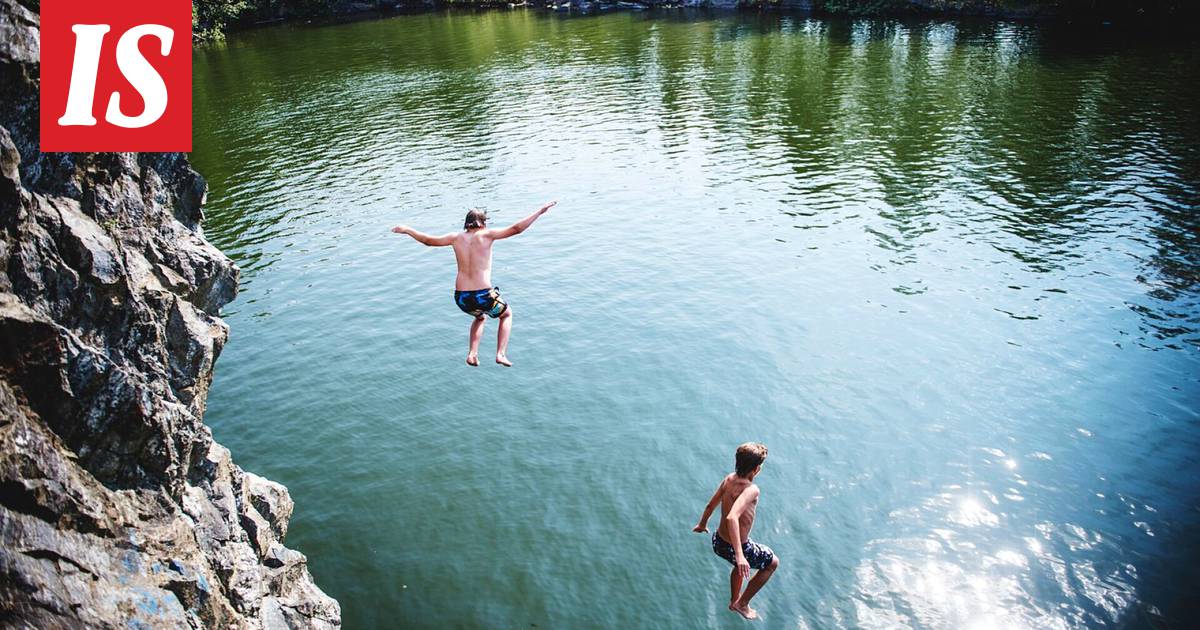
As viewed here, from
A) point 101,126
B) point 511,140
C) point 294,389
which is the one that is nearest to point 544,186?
point 511,140

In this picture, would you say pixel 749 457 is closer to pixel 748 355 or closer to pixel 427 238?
pixel 427 238

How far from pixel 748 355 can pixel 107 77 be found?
60.2ft

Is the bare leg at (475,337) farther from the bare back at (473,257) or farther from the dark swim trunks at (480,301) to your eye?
the bare back at (473,257)

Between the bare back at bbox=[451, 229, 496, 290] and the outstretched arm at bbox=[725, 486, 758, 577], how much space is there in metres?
5.84

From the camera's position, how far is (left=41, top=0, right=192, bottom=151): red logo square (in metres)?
11.0

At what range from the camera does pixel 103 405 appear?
1010cm

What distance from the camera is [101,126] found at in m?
11.9

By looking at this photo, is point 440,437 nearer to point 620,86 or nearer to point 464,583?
point 464,583

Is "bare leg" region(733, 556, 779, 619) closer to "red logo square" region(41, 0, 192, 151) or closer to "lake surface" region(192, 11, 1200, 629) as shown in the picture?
"lake surface" region(192, 11, 1200, 629)

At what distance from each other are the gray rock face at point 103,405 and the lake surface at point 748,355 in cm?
541

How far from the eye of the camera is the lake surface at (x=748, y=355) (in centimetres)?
1691

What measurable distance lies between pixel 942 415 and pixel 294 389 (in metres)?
18.3

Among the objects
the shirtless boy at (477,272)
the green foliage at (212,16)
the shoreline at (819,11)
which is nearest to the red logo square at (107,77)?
the shirtless boy at (477,272)

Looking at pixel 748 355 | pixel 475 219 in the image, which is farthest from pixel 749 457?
pixel 748 355
